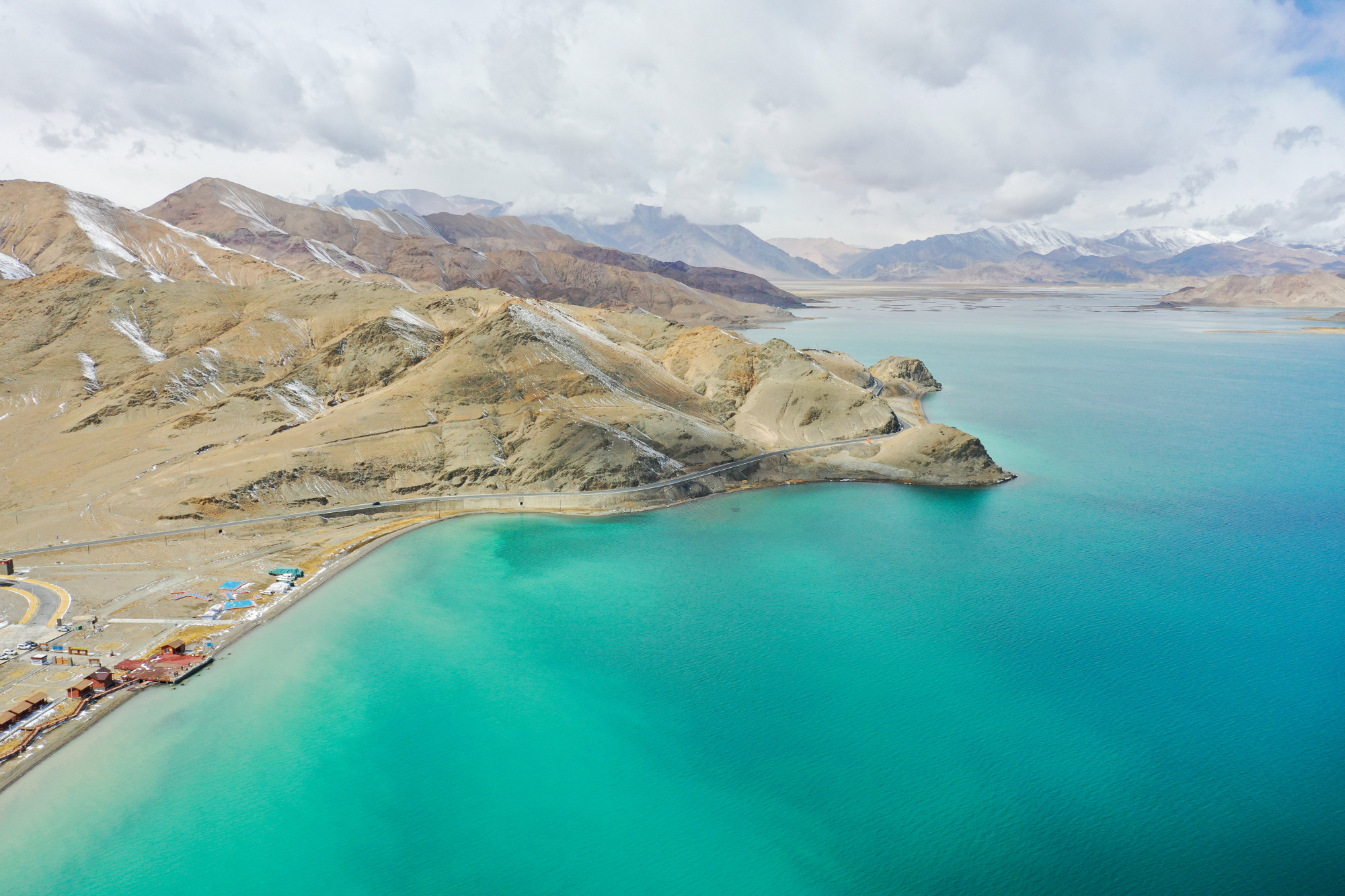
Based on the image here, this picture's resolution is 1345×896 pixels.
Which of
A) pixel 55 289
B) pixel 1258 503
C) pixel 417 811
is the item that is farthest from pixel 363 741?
pixel 55 289

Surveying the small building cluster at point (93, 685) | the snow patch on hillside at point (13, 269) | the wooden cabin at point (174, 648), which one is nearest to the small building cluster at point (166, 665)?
the wooden cabin at point (174, 648)

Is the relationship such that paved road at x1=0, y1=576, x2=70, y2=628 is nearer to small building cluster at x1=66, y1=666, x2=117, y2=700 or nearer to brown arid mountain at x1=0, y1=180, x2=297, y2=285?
small building cluster at x1=66, y1=666, x2=117, y2=700

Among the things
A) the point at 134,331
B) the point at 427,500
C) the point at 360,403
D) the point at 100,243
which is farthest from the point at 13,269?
the point at 427,500

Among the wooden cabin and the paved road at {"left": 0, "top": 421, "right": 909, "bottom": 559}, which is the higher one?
the paved road at {"left": 0, "top": 421, "right": 909, "bottom": 559}

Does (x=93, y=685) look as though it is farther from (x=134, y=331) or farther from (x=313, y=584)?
(x=134, y=331)

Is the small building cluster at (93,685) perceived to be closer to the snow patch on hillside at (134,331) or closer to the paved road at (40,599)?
the paved road at (40,599)

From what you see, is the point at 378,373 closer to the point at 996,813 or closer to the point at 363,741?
the point at 363,741

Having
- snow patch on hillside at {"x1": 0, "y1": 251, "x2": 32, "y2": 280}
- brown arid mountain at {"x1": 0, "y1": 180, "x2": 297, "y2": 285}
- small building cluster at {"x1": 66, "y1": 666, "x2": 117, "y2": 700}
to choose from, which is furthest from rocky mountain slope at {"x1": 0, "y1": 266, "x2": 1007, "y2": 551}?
brown arid mountain at {"x1": 0, "y1": 180, "x2": 297, "y2": 285}
